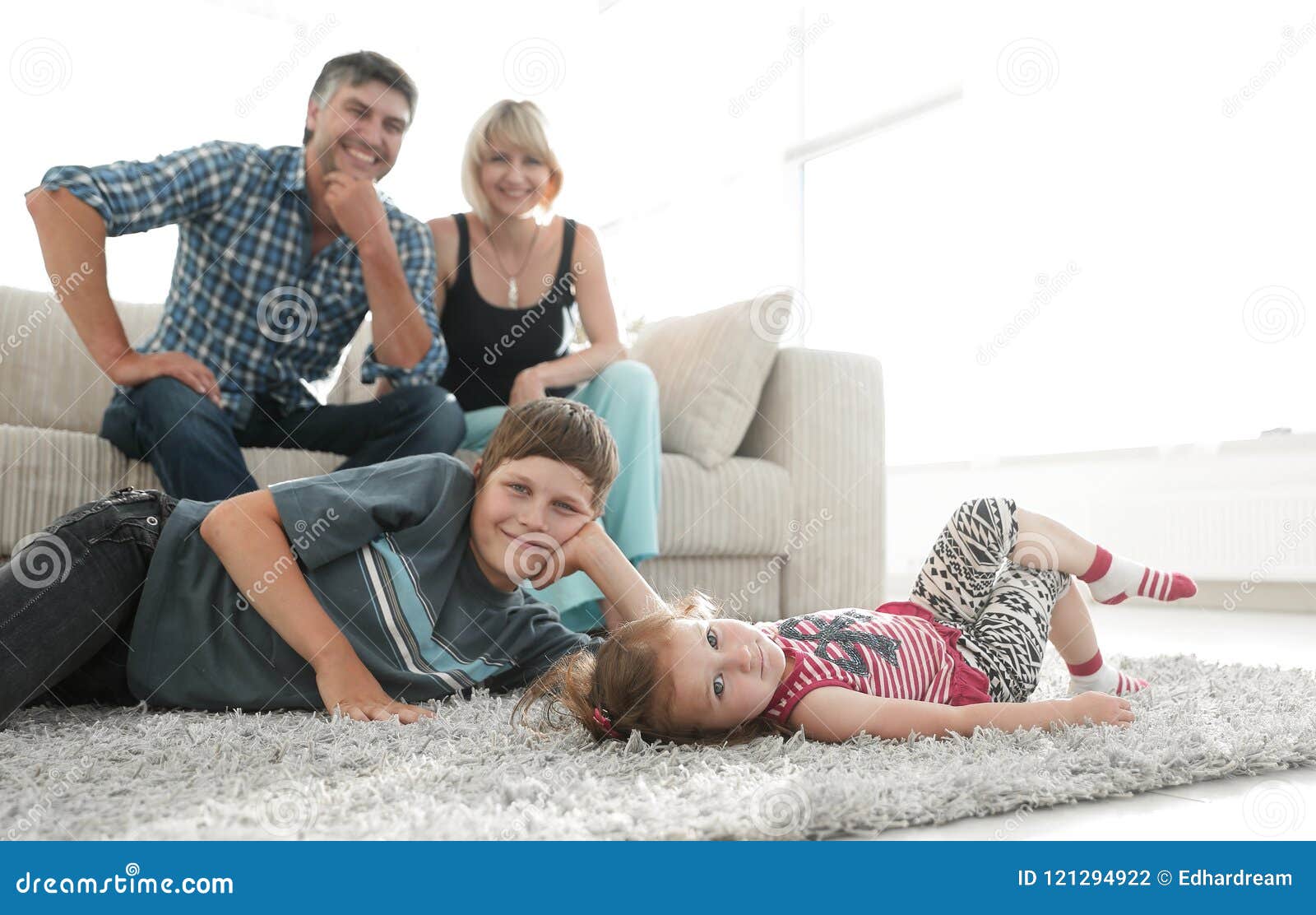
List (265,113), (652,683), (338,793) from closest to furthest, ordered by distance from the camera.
Answer: 1. (338,793)
2. (652,683)
3. (265,113)

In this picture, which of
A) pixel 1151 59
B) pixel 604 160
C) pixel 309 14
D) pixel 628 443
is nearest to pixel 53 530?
pixel 628 443

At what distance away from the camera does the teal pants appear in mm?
1715

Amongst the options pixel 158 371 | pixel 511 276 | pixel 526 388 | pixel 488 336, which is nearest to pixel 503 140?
pixel 511 276

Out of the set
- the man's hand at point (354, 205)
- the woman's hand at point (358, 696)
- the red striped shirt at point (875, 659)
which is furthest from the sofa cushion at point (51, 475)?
the red striped shirt at point (875, 659)

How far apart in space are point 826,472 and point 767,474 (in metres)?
0.14

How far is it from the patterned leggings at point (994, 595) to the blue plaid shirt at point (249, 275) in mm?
1068

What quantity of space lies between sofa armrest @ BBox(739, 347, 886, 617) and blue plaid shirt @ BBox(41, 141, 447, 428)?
0.89m

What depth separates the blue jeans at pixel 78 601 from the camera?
3.30ft

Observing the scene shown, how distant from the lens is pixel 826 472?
6.93 feet

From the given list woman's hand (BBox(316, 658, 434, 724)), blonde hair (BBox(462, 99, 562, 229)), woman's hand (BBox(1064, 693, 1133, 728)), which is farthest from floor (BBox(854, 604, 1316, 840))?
blonde hair (BBox(462, 99, 562, 229))

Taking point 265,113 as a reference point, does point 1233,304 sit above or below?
below

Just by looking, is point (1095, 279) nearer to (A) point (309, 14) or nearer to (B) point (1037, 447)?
Result: (B) point (1037, 447)

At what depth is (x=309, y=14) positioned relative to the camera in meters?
4.40
